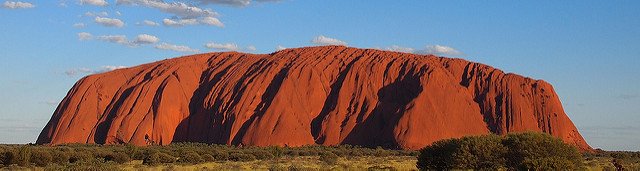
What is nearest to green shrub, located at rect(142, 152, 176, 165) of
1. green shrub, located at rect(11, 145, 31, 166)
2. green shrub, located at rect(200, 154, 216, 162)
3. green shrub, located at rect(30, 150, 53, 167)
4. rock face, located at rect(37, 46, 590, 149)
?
green shrub, located at rect(200, 154, 216, 162)

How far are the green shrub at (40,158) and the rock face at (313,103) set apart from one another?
4076 centimetres

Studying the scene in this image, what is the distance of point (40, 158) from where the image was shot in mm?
44750

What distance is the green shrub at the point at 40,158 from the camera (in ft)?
144

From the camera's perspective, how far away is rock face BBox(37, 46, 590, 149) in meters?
88.6

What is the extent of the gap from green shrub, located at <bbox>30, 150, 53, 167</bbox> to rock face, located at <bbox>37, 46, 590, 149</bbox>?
40.8 meters

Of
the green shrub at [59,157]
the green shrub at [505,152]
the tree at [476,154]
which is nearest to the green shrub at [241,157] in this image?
the green shrub at [59,157]

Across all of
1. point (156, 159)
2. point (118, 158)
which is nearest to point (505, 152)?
point (156, 159)

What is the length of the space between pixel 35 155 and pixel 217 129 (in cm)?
4748

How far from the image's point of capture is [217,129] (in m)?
93.1

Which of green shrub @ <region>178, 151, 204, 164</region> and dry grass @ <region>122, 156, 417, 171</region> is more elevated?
dry grass @ <region>122, 156, 417, 171</region>

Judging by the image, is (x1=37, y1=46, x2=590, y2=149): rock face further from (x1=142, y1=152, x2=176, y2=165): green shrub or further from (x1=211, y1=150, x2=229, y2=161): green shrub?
(x1=142, y1=152, x2=176, y2=165): green shrub

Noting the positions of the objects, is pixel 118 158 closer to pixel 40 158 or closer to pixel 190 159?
pixel 190 159

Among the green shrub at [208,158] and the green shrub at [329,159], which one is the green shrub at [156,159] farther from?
the green shrub at [329,159]

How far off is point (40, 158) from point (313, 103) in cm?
5254
